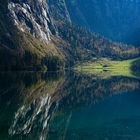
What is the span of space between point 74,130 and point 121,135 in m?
7.08

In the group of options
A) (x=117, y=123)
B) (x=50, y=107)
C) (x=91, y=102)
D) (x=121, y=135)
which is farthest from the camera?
(x=91, y=102)

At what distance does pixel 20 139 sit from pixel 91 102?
177 feet

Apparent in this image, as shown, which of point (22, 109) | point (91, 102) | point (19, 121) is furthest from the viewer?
point (91, 102)

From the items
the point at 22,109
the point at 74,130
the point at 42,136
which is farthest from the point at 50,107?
the point at 42,136

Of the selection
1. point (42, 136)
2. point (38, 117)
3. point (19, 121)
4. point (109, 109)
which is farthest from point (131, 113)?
point (42, 136)

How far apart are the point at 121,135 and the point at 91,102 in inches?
1808

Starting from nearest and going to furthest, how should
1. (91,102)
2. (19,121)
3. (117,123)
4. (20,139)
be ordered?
(20,139)
(19,121)
(117,123)
(91,102)

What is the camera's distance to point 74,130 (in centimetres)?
5878

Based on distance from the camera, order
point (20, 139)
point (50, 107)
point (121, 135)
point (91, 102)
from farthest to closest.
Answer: point (91, 102) < point (50, 107) < point (121, 135) < point (20, 139)

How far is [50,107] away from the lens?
85000 millimetres

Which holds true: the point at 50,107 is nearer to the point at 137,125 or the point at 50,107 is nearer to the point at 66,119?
the point at 66,119

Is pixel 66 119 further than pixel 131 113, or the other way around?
pixel 131 113

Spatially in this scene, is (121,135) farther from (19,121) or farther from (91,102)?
(91,102)

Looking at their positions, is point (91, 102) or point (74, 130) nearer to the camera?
point (74, 130)
